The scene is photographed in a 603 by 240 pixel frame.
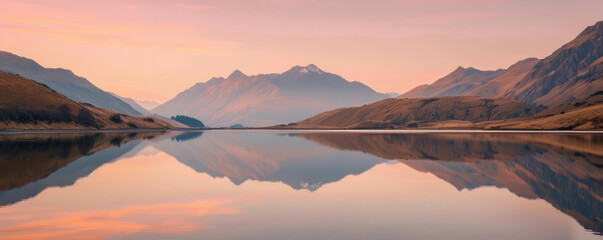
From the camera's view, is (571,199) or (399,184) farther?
(399,184)

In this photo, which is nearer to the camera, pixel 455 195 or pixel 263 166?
pixel 455 195

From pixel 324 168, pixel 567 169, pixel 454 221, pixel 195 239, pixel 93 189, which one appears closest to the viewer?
pixel 195 239

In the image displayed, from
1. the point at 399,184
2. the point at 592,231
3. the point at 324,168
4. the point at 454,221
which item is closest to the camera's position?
the point at 592,231

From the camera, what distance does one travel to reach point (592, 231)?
2452 cm

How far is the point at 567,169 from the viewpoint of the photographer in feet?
175

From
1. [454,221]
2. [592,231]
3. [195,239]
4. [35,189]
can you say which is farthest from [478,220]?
[35,189]

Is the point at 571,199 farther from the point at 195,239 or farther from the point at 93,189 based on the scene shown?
the point at 93,189

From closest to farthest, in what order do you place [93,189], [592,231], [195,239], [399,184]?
[195,239]
[592,231]
[93,189]
[399,184]

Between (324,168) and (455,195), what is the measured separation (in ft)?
73.5

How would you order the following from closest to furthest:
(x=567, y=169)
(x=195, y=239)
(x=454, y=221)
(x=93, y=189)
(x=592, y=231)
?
1. (x=195, y=239)
2. (x=592, y=231)
3. (x=454, y=221)
4. (x=93, y=189)
5. (x=567, y=169)

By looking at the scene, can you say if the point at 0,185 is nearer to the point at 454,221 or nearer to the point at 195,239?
the point at 195,239

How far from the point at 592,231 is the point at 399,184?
19.4 meters

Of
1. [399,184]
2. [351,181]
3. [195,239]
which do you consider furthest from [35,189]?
[399,184]

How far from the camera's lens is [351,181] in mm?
45000
